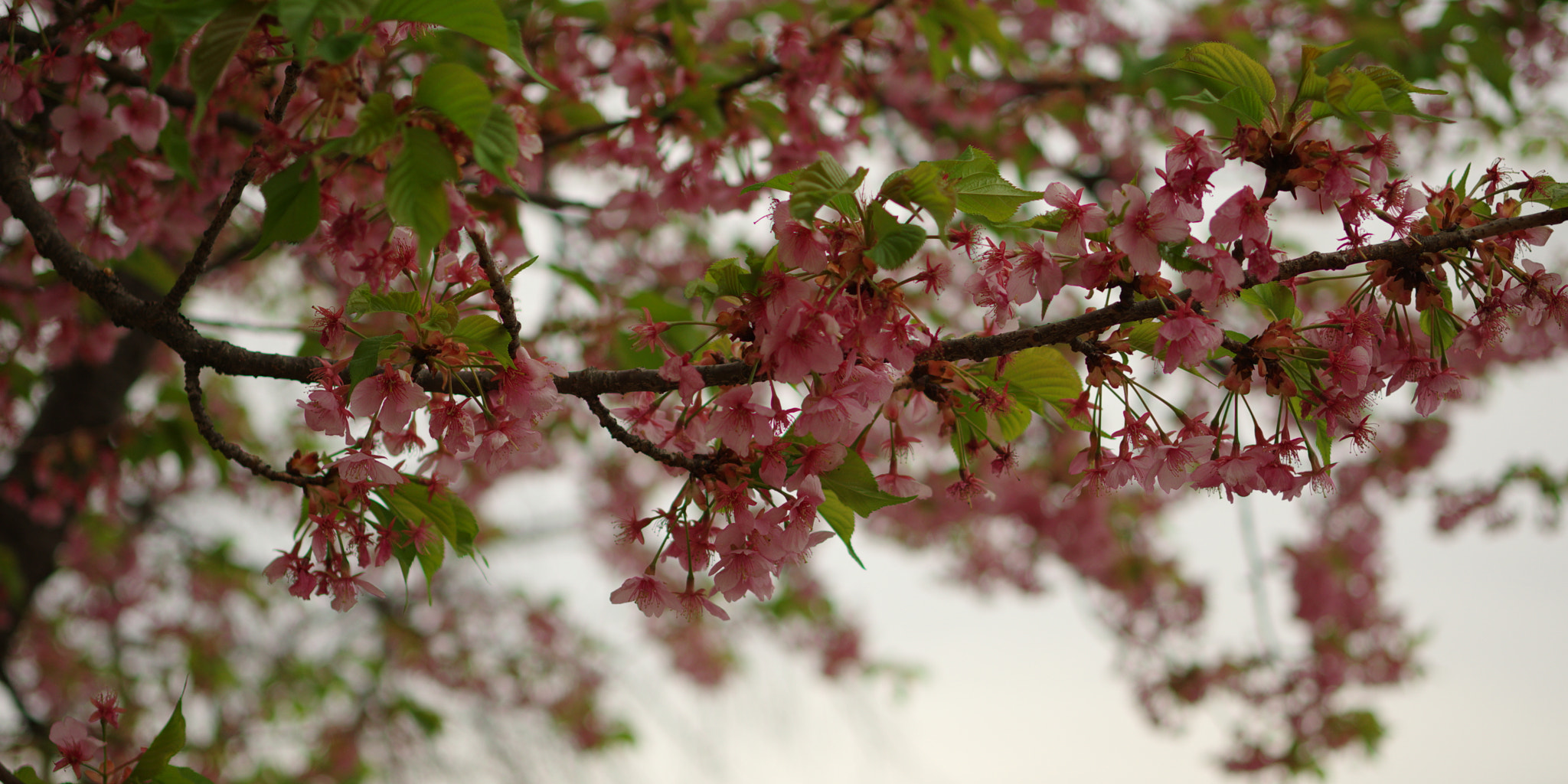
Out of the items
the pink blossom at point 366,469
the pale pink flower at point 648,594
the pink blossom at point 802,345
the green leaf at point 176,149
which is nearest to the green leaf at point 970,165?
the pink blossom at point 802,345

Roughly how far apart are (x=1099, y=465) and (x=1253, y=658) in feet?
13.3

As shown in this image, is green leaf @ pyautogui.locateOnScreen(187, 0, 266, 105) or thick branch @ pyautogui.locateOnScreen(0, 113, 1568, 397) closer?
green leaf @ pyautogui.locateOnScreen(187, 0, 266, 105)

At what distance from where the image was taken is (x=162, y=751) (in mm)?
1315

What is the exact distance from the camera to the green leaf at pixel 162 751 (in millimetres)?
1312

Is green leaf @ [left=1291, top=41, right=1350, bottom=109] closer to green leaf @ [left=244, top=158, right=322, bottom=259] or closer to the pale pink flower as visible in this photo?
the pale pink flower

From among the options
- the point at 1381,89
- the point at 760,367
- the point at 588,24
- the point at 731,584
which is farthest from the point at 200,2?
the point at 588,24

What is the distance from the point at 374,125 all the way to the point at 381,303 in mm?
232

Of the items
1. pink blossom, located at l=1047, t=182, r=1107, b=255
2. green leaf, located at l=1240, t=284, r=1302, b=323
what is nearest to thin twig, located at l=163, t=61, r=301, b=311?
pink blossom, located at l=1047, t=182, r=1107, b=255

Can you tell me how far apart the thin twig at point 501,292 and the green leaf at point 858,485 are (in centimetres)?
43

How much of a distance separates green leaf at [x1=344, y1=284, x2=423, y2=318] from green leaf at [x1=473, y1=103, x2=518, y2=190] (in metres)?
0.21

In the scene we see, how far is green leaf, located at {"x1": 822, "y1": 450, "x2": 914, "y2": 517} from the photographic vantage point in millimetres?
1170

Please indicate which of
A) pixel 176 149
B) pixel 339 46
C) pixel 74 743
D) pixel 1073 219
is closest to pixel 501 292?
pixel 339 46

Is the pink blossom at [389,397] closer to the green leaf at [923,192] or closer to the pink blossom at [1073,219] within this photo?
the green leaf at [923,192]

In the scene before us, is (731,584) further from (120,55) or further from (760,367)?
(120,55)
